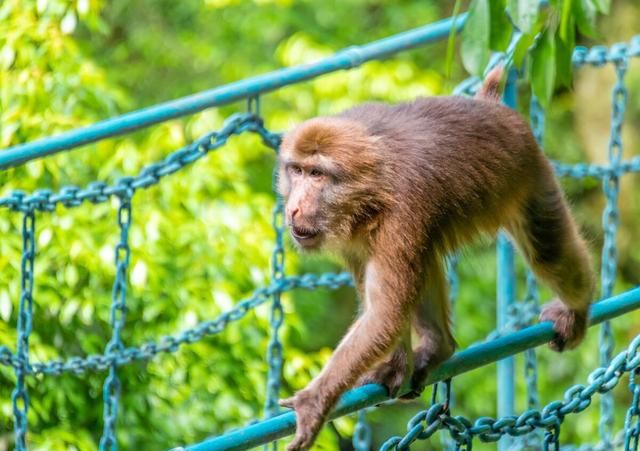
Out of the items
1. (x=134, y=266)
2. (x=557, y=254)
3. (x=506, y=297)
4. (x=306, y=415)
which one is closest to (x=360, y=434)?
(x=506, y=297)

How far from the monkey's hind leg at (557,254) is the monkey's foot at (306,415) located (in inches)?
47.0

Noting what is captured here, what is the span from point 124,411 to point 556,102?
569cm

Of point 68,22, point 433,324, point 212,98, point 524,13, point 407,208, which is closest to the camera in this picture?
point 524,13

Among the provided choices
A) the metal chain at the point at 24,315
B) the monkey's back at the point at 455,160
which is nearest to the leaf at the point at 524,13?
the monkey's back at the point at 455,160

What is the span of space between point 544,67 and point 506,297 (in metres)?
2.32

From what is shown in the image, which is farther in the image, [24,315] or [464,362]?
[24,315]

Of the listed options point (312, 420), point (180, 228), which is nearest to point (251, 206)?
point (180, 228)

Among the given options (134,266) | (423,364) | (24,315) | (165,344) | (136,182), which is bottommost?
(423,364)

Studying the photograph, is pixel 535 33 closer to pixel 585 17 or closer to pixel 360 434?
pixel 585 17

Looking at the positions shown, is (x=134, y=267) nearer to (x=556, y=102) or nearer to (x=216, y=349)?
(x=216, y=349)

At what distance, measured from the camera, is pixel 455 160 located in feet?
12.3

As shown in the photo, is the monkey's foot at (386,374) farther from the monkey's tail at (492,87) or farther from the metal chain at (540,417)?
the monkey's tail at (492,87)

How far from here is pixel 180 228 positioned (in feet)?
19.0

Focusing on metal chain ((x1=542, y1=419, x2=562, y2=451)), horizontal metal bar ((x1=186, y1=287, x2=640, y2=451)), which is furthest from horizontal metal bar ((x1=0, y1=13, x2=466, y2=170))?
metal chain ((x1=542, y1=419, x2=562, y2=451))
